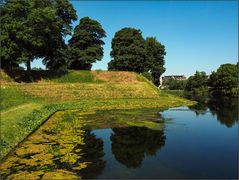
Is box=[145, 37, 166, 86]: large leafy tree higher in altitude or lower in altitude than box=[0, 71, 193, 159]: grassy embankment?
higher

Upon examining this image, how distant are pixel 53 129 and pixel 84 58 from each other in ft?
155

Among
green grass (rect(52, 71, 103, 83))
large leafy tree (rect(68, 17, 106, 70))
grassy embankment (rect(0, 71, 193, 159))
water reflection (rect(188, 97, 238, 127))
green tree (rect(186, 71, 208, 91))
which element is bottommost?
water reflection (rect(188, 97, 238, 127))

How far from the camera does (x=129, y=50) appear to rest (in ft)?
267

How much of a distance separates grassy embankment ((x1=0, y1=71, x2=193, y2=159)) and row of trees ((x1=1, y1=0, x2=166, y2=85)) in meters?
5.20

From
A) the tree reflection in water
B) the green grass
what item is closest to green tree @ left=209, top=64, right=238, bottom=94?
the green grass

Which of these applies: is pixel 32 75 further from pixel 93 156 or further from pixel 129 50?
pixel 93 156

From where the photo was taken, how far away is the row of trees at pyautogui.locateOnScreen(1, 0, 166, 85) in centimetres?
5278

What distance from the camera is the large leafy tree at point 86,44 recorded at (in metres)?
73.7

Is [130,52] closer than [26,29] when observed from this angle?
No

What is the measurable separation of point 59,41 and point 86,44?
1422cm

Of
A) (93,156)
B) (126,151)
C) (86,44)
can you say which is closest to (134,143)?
(126,151)

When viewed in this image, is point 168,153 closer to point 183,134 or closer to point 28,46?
point 183,134

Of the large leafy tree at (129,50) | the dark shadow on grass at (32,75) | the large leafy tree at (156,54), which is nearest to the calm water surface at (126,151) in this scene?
the dark shadow on grass at (32,75)

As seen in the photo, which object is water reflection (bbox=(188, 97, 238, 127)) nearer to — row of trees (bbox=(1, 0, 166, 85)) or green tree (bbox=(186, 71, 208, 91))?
row of trees (bbox=(1, 0, 166, 85))
